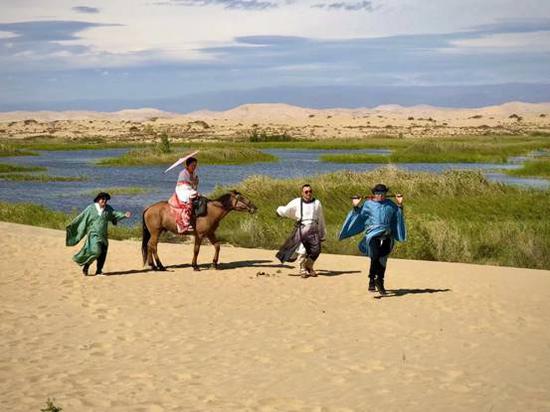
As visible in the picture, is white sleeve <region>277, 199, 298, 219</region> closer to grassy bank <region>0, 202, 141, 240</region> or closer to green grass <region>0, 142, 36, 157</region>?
grassy bank <region>0, 202, 141, 240</region>

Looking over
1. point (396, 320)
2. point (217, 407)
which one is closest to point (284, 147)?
point (396, 320)

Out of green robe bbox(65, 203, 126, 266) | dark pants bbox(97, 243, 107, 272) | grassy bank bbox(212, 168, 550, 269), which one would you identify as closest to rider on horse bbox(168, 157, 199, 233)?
green robe bbox(65, 203, 126, 266)

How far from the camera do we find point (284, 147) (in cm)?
7006

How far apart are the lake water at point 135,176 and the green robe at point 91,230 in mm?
13044

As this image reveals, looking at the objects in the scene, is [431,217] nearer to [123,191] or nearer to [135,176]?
[123,191]

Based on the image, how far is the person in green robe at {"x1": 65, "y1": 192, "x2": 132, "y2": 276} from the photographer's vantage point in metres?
15.2

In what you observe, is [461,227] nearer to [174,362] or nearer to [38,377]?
[174,362]

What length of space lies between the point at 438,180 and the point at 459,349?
20.1 metres

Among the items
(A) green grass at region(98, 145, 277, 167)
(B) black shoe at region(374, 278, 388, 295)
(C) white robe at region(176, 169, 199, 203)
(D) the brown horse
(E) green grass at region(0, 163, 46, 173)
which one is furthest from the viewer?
(A) green grass at region(98, 145, 277, 167)

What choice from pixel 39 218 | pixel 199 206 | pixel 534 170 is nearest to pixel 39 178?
pixel 39 218

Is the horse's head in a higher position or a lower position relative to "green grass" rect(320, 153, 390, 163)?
higher

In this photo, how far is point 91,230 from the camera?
15234 mm

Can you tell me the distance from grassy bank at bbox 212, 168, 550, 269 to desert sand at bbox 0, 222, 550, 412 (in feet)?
8.40

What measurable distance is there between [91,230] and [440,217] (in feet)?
42.6
